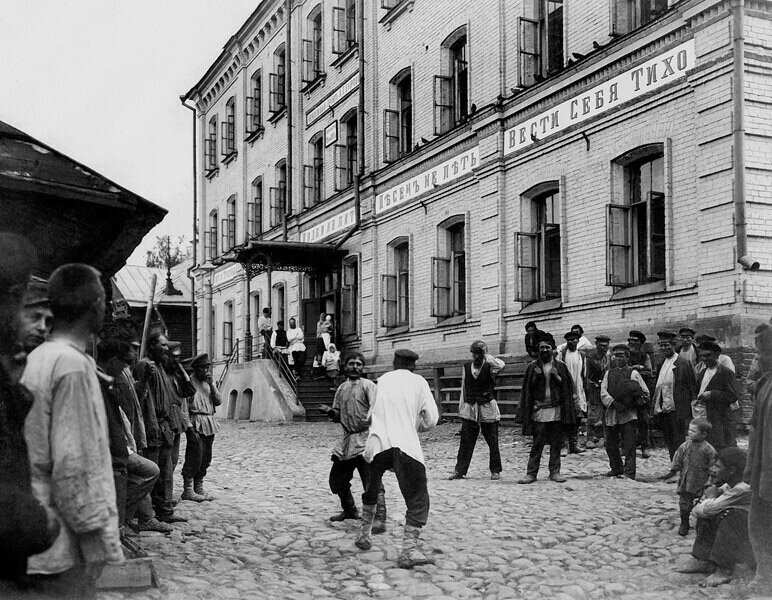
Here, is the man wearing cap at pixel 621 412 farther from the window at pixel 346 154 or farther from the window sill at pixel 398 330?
the window at pixel 346 154

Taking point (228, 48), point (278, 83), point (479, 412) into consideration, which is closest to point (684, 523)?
point (479, 412)

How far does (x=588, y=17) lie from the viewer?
1475cm

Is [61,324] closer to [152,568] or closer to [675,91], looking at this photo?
[152,568]

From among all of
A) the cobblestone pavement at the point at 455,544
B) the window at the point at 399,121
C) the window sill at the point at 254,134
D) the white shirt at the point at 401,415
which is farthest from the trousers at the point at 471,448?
the window sill at the point at 254,134

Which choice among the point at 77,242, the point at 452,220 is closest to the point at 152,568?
the point at 77,242

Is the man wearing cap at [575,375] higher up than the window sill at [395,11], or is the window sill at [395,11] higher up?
the window sill at [395,11]

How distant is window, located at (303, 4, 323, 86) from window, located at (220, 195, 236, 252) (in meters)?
7.77

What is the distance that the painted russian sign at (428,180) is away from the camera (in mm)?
18172

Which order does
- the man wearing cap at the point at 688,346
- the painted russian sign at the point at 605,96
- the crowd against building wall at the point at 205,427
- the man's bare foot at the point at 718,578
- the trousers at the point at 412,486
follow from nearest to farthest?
the crowd against building wall at the point at 205,427 → the man's bare foot at the point at 718,578 → the trousers at the point at 412,486 → the man wearing cap at the point at 688,346 → the painted russian sign at the point at 605,96

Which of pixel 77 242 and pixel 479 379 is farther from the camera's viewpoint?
pixel 479 379

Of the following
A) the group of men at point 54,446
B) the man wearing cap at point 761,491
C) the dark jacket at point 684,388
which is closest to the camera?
the group of men at point 54,446

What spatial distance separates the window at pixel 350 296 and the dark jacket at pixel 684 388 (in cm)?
1332

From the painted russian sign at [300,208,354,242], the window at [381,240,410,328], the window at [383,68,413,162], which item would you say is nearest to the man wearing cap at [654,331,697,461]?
the window at [381,240,410,328]

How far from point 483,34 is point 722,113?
22.8 feet
